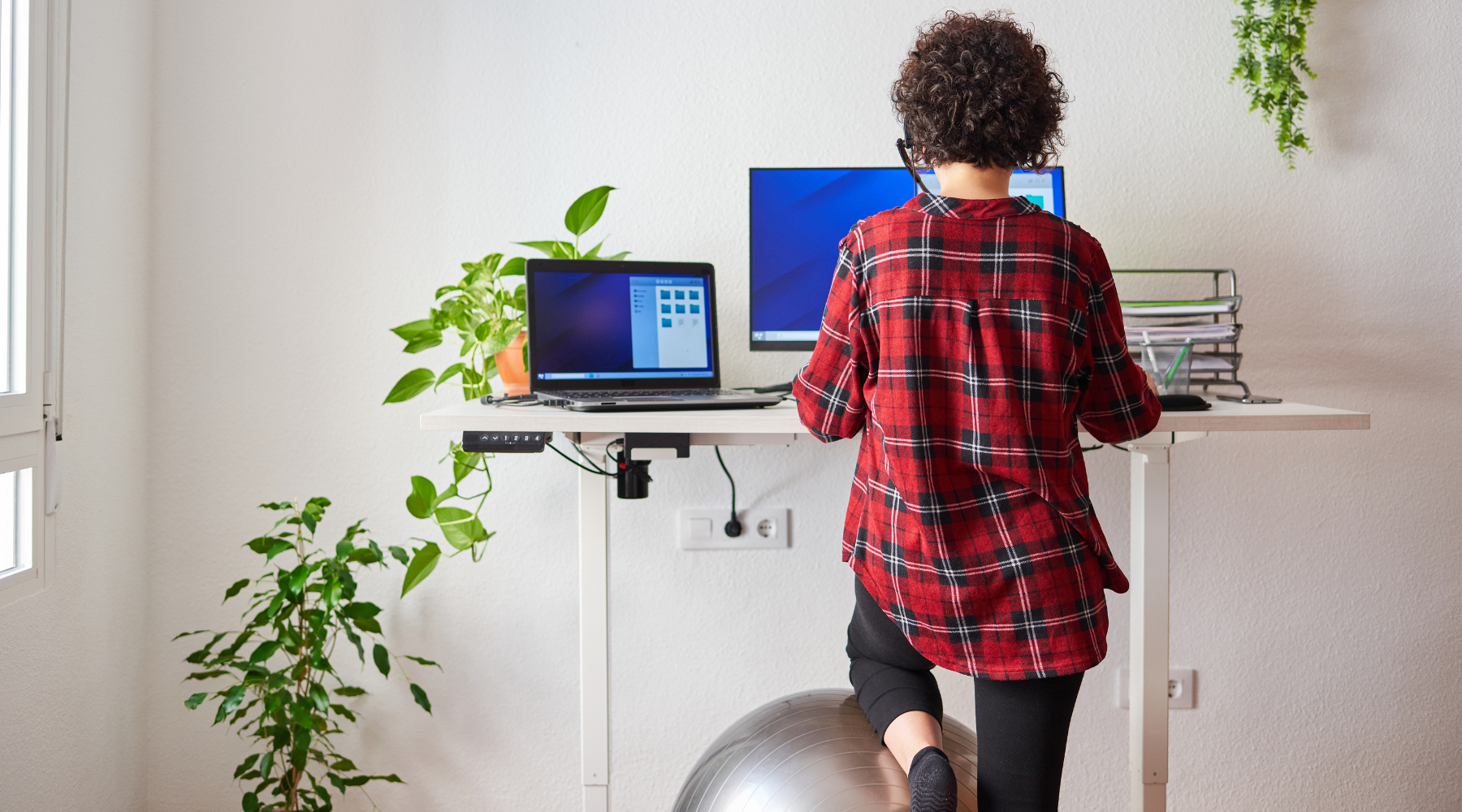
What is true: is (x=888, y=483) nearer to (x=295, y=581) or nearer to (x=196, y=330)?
(x=295, y=581)

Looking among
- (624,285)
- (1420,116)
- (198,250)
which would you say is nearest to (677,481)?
(624,285)

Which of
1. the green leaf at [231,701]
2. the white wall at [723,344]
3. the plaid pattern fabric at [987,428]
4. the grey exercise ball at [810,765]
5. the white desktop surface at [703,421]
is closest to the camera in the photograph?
the plaid pattern fabric at [987,428]

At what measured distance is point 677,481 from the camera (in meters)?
1.77

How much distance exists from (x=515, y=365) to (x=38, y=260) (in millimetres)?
793

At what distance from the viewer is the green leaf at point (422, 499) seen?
1549mm

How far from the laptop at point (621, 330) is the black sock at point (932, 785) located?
620 mm

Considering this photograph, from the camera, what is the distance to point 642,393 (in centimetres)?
141

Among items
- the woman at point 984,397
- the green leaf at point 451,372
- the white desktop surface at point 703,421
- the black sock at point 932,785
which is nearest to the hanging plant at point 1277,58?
the white desktop surface at point 703,421

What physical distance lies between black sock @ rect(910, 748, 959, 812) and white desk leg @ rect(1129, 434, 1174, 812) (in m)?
0.68

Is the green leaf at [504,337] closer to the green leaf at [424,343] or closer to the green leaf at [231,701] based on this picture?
the green leaf at [424,343]

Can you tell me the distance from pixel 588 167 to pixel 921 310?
Answer: 104 cm

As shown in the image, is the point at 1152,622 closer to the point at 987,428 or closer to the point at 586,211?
the point at 987,428

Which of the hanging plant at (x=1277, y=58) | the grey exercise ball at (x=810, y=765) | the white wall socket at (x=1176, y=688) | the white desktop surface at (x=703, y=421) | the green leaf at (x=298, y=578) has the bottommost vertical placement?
the white wall socket at (x=1176, y=688)

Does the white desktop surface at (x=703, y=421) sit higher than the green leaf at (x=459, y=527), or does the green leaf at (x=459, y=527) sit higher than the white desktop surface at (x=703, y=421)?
the white desktop surface at (x=703, y=421)
